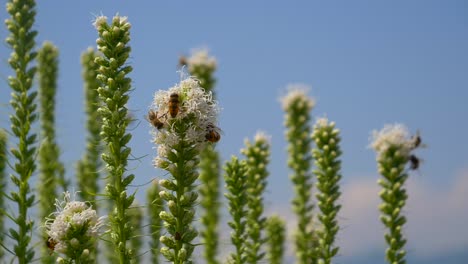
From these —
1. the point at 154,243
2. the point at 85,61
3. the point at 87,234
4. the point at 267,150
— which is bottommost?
the point at 87,234

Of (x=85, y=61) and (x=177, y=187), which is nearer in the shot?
(x=177, y=187)

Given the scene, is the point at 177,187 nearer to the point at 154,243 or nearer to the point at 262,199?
the point at 262,199

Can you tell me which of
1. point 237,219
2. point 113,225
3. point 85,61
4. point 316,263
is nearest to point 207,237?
point 237,219

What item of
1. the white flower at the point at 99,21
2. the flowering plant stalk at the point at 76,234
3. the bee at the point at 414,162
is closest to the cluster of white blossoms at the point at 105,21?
the white flower at the point at 99,21

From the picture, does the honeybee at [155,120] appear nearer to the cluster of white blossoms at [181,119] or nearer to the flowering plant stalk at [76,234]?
the cluster of white blossoms at [181,119]

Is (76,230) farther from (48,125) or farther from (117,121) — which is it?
(48,125)

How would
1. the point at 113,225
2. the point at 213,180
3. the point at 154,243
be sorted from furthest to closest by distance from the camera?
the point at 154,243
the point at 213,180
the point at 113,225
